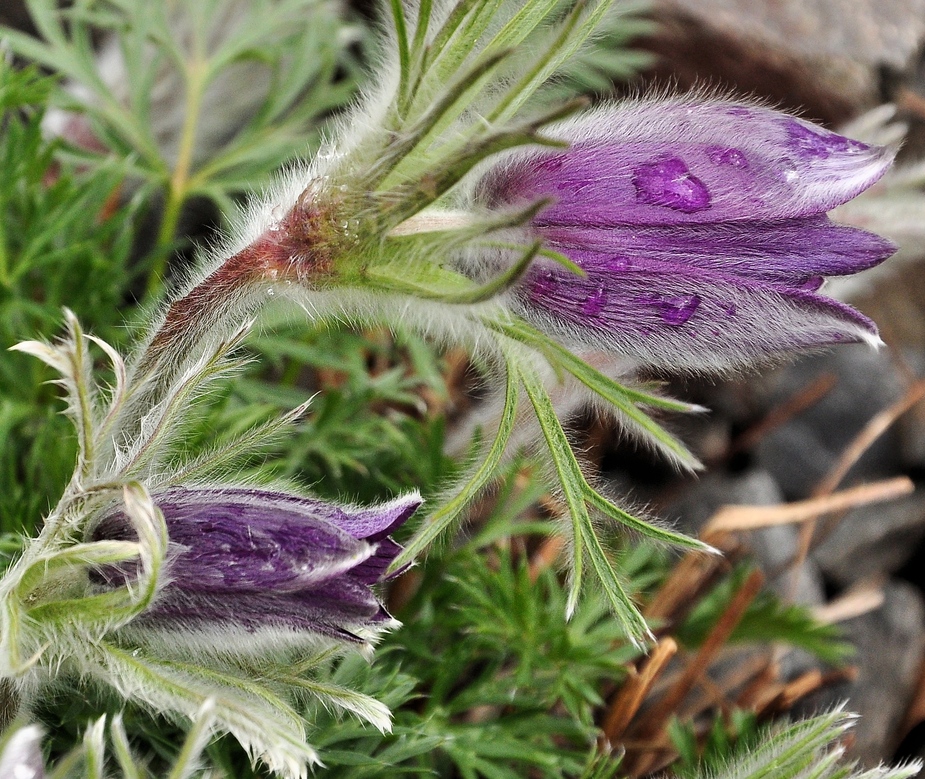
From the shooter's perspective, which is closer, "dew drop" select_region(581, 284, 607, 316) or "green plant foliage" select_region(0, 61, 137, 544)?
"dew drop" select_region(581, 284, 607, 316)

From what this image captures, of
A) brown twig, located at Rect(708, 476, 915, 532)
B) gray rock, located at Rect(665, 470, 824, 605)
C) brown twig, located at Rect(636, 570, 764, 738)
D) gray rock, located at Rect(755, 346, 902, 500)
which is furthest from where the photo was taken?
gray rock, located at Rect(755, 346, 902, 500)

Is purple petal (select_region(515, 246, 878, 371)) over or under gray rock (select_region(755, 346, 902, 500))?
over

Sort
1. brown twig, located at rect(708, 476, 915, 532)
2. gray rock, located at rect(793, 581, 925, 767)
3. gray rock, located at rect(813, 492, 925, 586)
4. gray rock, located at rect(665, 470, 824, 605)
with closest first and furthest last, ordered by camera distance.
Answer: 1. brown twig, located at rect(708, 476, 915, 532)
2. gray rock, located at rect(793, 581, 925, 767)
3. gray rock, located at rect(665, 470, 824, 605)
4. gray rock, located at rect(813, 492, 925, 586)

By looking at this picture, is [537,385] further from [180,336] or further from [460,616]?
[460,616]

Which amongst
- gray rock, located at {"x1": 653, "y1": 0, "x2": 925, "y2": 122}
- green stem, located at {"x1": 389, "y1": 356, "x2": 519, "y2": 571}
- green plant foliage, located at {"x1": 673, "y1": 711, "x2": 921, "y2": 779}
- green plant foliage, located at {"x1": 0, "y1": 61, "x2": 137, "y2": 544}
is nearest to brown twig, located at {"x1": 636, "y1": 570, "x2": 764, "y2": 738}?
green plant foliage, located at {"x1": 673, "y1": 711, "x2": 921, "y2": 779}

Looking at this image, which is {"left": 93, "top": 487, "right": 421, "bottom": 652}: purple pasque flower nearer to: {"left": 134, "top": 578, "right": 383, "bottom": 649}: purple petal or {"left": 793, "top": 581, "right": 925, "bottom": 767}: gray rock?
{"left": 134, "top": 578, "right": 383, "bottom": 649}: purple petal

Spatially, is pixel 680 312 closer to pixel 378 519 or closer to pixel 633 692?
pixel 378 519

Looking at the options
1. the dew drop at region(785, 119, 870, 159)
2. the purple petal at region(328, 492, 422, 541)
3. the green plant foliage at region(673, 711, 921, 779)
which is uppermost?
the dew drop at region(785, 119, 870, 159)

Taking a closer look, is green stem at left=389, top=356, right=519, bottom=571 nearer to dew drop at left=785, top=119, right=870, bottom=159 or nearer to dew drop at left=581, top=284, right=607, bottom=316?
dew drop at left=581, top=284, right=607, bottom=316
